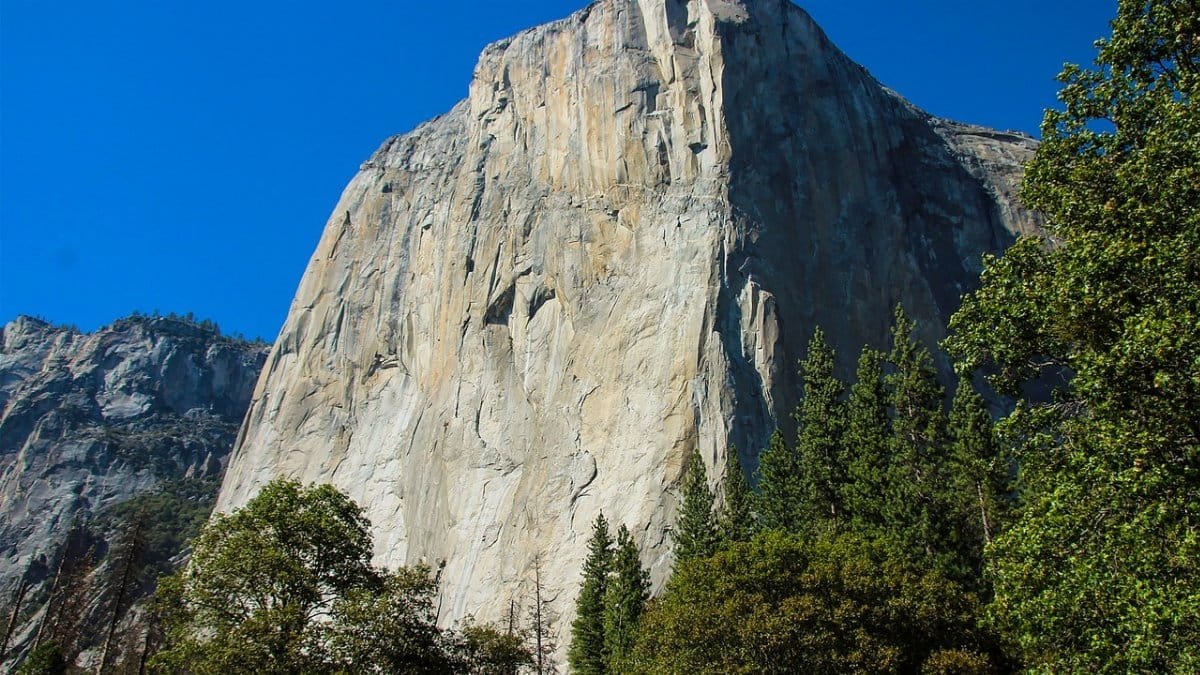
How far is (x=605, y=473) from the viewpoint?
178 ft

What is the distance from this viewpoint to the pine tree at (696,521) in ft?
127

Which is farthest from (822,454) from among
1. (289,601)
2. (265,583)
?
(265,583)

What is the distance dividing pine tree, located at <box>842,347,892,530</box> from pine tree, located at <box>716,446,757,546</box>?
4.46 meters

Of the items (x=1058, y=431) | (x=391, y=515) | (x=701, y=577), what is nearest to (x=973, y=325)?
(x=1058, y=431)

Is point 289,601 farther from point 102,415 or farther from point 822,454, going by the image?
point 102,415

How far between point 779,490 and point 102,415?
146014 millimetres

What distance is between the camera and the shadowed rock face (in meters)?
131

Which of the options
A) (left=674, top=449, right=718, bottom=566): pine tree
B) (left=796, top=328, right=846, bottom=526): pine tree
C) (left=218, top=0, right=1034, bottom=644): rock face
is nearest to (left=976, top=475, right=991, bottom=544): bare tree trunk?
(left=796, top=328, right=846, bottom=526): pine tree

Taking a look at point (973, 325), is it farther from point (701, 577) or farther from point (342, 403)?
point (342, 403)

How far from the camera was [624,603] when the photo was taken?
38.7 m

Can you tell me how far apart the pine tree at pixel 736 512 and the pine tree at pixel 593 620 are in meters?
A: 6.13

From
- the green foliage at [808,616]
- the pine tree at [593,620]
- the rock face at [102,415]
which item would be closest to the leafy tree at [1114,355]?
the green foliage at [808,616]

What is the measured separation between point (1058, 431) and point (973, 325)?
2.26m

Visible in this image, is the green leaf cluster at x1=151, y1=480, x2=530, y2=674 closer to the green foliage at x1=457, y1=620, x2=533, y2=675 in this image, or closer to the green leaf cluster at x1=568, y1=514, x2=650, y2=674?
the green foliage at x1=457, y1=620, x2=533, y2=675
